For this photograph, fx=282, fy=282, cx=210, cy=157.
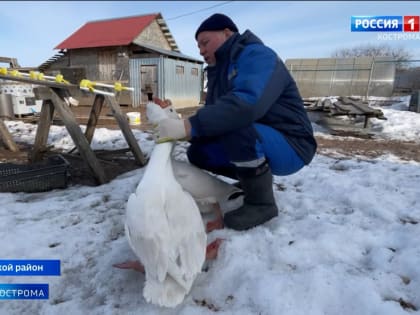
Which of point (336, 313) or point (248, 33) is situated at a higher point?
point (248, 33)

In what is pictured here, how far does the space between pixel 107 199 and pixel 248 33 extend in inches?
71.7

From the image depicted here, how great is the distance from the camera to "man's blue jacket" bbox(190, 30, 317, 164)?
4.95 ft

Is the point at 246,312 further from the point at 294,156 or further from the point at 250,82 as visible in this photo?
the point at 250,82

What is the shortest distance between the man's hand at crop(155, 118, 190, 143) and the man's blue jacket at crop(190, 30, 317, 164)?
4 cm

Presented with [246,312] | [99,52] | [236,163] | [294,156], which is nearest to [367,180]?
[294,156]

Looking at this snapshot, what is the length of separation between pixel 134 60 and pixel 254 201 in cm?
1356

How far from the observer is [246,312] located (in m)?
1.29

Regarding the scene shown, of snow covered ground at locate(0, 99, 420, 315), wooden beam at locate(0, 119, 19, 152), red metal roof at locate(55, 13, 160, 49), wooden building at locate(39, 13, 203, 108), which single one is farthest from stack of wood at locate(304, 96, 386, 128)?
red metal roof at locate(55, 13, 160, 49)

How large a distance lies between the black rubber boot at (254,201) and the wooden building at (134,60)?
37.0ft

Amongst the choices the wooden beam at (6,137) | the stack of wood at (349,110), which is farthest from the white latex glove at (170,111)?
the stack of wood at (349,110)

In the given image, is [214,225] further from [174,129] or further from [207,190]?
[174,129]

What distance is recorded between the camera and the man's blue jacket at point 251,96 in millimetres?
1510

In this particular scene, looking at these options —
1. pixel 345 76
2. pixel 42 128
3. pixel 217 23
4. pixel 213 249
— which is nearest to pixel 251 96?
pixel 217 23

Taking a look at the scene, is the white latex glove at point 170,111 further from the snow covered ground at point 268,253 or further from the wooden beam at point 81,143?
the wooden beam at point 81,143
